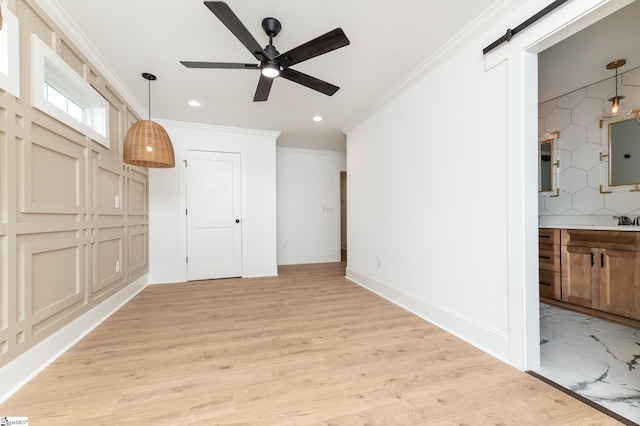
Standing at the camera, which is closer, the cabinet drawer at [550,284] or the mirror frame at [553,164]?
the cabinet drawer at [550,284]

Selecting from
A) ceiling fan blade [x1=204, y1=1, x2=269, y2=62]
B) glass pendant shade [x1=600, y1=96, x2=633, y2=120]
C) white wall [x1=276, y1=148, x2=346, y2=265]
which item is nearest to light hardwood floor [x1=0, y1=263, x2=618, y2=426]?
ceiling fan blade [x1=204, y1=1, x2=269, y2=62]

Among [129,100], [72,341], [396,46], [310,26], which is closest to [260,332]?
[72,341]

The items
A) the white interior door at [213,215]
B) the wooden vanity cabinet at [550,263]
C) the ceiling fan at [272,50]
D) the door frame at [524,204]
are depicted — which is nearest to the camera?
the ceiling fan at [272,50]

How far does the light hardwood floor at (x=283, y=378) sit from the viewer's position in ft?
4.28

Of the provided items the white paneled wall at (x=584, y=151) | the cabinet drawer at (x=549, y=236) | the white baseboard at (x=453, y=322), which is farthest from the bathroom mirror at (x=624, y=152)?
the white baseboard at (x=453, y=322)

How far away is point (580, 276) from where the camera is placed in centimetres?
258

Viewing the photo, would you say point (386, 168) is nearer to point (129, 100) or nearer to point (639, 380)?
point (639, 380)

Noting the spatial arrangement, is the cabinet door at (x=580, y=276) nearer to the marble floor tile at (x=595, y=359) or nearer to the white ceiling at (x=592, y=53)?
the marble floor tile at (x=595, y=359)

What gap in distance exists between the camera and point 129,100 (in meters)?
3.10

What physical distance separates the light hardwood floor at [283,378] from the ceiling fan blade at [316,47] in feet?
6.97

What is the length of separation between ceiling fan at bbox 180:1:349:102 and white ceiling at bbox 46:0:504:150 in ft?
0.82

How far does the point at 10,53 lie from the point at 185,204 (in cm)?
274

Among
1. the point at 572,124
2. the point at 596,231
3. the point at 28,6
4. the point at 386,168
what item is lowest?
the point at 596,231

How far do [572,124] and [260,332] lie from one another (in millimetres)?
4105
